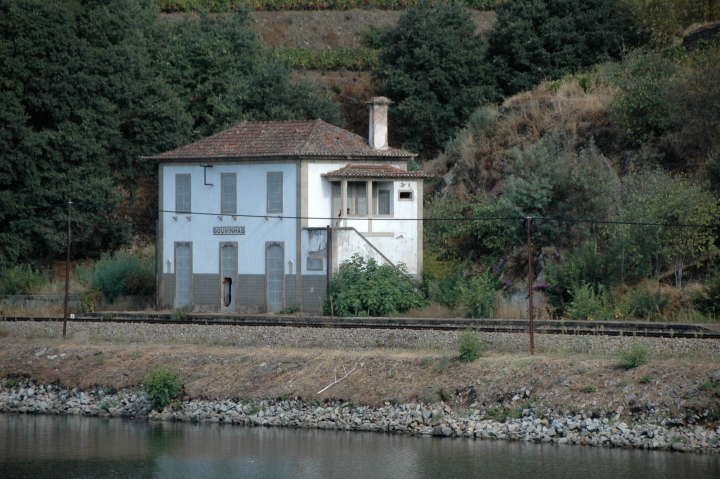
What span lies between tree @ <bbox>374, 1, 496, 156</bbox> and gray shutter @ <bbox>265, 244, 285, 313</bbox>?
22.1 metres

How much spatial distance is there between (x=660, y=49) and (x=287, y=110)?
19554 millimetres

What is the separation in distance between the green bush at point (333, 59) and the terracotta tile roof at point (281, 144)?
3145cm

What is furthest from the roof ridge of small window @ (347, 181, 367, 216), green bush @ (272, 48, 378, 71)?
green bush @ (272, 48, 378, 71)

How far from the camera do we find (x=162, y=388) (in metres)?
36.6

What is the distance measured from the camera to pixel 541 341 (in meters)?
35.8

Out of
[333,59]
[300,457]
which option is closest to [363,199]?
[300,457]

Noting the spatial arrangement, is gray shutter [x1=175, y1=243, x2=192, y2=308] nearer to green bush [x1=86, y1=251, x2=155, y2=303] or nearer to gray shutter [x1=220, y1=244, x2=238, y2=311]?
gray shutter [x1=220, y1=244, x2=238, y2=311]

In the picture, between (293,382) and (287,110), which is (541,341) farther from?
(287,110)

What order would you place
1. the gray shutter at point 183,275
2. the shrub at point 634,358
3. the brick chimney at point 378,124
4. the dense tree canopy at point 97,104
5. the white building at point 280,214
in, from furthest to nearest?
the dense tree canopy at point 97,104 < the brick chimney at point 378,124 < the gray shutter at point 183,275 < the white building at point 280,214 < the shrub at point 634,358

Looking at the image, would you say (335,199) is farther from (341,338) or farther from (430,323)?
(341,338)

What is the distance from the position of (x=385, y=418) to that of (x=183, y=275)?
58.8 feet

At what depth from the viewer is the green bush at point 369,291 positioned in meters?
43.8

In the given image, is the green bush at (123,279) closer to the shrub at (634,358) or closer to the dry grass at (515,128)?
the dry grass at (515,128)

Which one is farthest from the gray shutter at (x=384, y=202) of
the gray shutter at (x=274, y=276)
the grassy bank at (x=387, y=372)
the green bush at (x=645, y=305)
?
the green bush at (x=645, y=305)
